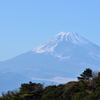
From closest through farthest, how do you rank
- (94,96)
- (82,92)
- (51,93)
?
(94,96)
(82,92)
(51,93)

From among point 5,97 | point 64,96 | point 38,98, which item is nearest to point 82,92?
point 64,96

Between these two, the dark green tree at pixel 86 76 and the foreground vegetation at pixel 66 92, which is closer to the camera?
the foreground vegetation at pixel 66 92

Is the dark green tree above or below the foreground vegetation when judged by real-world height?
above

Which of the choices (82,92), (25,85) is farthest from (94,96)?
(25,85)

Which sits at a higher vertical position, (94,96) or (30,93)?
(30,93)

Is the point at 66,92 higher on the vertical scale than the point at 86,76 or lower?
lower

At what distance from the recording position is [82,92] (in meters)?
58.2

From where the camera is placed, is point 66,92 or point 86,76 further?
point 86,76

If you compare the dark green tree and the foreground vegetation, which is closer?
the foreground vegetation

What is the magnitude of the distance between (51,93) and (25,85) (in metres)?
8.51

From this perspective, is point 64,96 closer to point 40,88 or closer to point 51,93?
point 51,93

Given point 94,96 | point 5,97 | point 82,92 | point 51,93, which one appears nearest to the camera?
point 94,96

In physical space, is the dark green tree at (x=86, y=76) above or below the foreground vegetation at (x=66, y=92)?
above

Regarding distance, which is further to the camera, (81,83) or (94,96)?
(81,83)
